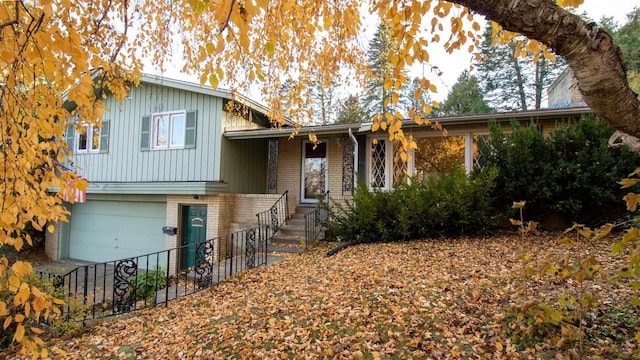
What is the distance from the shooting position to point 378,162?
10555mm

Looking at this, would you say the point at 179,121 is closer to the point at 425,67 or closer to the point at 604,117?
the point at 425,67

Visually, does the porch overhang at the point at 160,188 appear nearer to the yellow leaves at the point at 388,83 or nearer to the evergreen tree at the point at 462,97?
the yellow leaves at the point at 388,83

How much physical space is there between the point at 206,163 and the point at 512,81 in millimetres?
23616

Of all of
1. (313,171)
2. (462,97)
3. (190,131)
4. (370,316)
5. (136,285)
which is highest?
(462,97)

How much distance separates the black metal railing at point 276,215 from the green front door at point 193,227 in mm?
2048

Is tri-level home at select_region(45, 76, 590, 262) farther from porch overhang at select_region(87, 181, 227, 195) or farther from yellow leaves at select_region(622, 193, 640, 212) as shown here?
yellow leaves at select_region(622, 193, 640, 212)

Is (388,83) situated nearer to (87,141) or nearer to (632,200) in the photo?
(632,200)

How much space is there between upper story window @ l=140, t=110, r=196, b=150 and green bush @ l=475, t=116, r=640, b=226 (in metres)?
9.17

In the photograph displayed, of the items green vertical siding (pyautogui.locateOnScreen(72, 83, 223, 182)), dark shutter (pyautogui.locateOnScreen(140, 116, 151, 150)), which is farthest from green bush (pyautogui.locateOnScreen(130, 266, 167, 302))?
dark shutter (pyautogui.locateOnScreen(140, 116, 151, 150))

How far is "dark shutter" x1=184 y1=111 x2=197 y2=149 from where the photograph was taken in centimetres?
1105

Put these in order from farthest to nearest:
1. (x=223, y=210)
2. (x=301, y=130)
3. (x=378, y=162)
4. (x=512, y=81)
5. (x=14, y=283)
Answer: (x=512, y=81) → (x=223, y=210) → (x=378, y=162) → (x=301, y=130) → (x=14, y=283)

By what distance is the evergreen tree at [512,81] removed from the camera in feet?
77.7

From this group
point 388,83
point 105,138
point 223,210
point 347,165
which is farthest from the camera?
point 105,138

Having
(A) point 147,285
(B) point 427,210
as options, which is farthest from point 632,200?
(A) point 147,285
